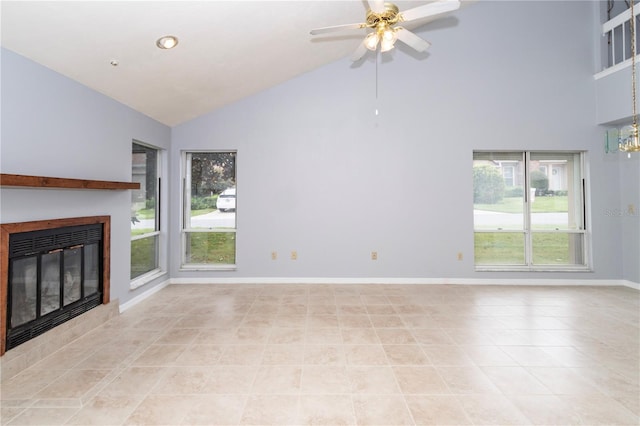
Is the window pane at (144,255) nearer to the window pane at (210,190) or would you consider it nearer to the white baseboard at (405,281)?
the white baseboard at (405,281)

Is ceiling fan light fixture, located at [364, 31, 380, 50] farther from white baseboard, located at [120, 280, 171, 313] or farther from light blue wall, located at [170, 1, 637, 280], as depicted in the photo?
white baseboard, located at [120, 280, 171, 313]

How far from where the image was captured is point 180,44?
9.57ft

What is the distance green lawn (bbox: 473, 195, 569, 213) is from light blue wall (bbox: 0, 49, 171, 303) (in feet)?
16.4

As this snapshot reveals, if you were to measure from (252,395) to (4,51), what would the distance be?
3.09m

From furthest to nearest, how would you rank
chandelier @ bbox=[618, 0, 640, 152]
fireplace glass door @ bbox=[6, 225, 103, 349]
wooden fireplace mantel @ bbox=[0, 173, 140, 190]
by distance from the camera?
chandelier @ bbox=[618, 0, 640, 152]
fireplace glass door @ bbox=[6, 225, 103, 349]
wooden fireplace mantel @ bbox=[0, 173, 140, 190]

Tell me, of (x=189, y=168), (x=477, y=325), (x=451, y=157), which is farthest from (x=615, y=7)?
(x=189, y=168)

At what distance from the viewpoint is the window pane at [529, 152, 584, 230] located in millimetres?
4734

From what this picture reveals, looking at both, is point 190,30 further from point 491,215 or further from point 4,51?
point 491,215

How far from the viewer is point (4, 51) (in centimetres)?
221

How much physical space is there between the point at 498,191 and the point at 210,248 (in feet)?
15.4

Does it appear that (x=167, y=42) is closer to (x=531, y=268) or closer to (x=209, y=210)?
(x=209, y=210)

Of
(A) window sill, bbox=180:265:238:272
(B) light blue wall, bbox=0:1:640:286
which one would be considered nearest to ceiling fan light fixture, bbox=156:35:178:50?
(B) light blue wall, bbox=0:1:640:286

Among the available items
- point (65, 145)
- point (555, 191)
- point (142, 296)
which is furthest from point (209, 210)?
point (555, 191)

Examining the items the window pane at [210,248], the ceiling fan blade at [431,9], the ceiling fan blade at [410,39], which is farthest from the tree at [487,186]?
the window pane at [210,248]
